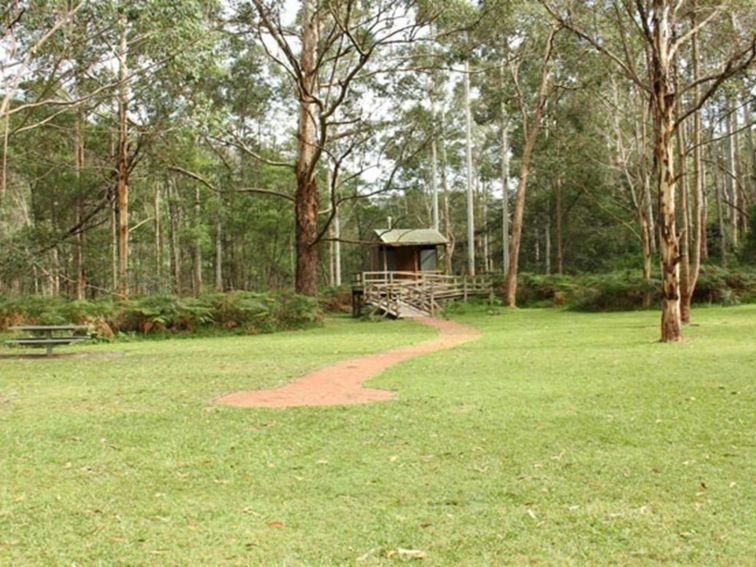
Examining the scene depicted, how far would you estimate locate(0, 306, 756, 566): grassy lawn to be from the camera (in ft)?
12.0

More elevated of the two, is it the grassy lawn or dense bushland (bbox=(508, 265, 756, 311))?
dense bushland (bbox=(508, 265, 756, 311))

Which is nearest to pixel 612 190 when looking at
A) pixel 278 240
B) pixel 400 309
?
pixel 400 309

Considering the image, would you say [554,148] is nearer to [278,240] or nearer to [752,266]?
[752,266]

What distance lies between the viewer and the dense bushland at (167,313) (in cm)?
1822

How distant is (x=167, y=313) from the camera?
18.9 m

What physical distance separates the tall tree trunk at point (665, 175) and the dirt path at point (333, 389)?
474 centimetres

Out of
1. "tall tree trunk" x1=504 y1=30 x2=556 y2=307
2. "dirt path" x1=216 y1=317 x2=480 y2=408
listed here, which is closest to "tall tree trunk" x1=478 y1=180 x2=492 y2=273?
"tall tree trunk" x1=504 y1=30 x2=556 y2=307

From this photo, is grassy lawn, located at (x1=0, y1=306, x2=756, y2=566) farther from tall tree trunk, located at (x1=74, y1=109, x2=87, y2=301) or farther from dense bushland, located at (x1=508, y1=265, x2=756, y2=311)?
tall tree trunk, located at (x1=74, y1=109, x2=87, y2=301)

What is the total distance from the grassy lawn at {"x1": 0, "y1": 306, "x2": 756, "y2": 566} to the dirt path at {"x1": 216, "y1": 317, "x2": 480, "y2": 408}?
0.37 meters

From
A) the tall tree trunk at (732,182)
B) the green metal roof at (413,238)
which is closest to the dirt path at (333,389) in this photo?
the green metal roof at (413,238)

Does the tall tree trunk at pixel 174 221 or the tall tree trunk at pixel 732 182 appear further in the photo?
the tall tree trunk at pixel 174 221

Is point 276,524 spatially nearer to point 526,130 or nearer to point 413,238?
point 526,130

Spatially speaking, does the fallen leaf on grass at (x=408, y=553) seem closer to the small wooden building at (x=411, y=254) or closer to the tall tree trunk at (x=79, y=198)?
the tall tree trunk at (x=79, y=198)

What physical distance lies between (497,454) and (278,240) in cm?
4367
